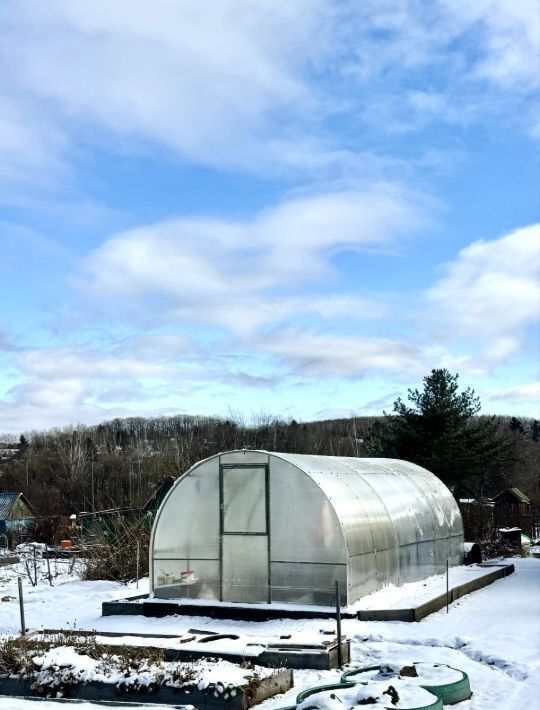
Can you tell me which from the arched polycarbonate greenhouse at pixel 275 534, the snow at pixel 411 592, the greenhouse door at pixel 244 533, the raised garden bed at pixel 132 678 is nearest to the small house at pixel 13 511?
the arched polycarbonate greenhouse at pixel 275 534

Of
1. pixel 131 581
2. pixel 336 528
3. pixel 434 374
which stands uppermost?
pixel 434 374

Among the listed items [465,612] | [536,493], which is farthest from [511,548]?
[536,493]

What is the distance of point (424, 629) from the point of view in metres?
14.3

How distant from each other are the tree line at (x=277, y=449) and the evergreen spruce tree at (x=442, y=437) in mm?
41

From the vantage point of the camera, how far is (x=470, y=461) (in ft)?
109

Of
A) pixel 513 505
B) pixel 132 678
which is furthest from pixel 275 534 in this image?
pixel 513 505

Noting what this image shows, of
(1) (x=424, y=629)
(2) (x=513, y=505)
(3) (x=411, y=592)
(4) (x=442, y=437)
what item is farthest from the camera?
(2) (x=513, y=505)

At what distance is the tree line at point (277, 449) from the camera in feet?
111

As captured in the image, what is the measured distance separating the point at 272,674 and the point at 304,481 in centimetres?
632

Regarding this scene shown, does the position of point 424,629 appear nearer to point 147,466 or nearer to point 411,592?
point 411,592

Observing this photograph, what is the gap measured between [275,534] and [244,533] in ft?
2.36

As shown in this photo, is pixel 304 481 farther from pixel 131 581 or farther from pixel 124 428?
pixel 124 428

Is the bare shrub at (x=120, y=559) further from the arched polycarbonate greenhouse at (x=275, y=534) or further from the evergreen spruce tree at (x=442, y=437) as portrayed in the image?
the evergreen spruce tree at (x=442, y=437)

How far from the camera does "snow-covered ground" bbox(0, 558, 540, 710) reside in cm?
1081
